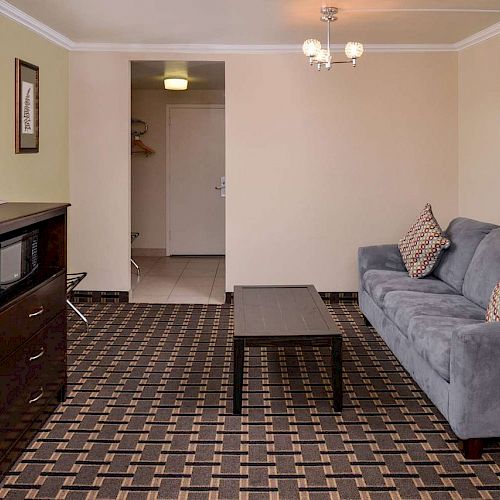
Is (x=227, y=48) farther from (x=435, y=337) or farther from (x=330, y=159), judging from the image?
(x=435, y=337)

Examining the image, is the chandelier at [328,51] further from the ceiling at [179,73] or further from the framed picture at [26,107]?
the framed picture at [26,107]

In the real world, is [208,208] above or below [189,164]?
below

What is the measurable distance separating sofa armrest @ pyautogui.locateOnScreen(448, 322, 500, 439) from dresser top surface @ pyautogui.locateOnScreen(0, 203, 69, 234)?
75.3 inches

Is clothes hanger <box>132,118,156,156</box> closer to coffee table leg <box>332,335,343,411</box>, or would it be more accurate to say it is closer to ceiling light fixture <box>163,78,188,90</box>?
ceiling light fixture <box>163,78,188,90</box>

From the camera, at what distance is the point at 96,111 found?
19.8ft

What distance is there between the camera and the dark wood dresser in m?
2.70

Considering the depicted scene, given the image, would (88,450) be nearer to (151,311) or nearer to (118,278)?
(151,311)

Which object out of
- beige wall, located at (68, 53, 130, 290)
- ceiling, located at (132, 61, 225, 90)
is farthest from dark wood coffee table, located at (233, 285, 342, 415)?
ceiling, located at (132, 61, 225, 90)

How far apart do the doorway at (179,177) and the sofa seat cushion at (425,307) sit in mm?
4592

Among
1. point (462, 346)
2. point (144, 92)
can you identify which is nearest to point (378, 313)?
point (462, 346)

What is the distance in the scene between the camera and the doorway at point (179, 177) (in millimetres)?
8875

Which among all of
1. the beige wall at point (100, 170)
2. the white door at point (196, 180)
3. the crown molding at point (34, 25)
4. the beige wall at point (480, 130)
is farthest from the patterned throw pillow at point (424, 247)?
the white door at point (196, 180)

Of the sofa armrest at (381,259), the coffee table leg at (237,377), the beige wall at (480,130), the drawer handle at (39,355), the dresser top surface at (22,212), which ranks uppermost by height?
the beige wall at (480,130)

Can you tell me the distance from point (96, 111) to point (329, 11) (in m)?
2.44
